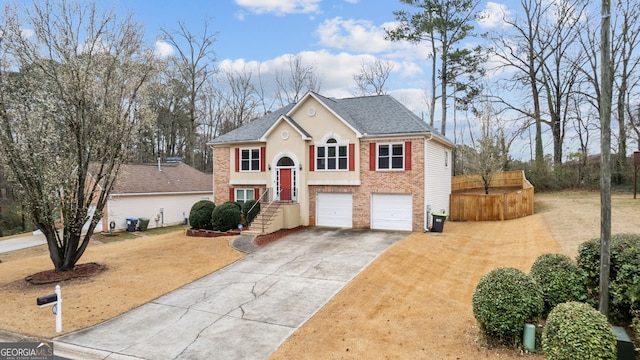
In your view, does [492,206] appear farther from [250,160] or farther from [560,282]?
[560,282]

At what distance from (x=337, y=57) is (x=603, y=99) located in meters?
24.3

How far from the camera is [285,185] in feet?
65.1

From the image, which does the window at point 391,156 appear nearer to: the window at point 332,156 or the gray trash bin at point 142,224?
the window at point 332,156

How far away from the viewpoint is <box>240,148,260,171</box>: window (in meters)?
20.8

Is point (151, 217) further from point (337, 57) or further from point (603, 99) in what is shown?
point (603, 99)

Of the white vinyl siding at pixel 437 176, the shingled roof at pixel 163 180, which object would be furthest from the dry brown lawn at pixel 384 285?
the shingled roof at pixel 163 180

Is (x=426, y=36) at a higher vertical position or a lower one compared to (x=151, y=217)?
higher

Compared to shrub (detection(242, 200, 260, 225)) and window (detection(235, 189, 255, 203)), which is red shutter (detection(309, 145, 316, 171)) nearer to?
shrub (detection(242, 200, 260, 225))

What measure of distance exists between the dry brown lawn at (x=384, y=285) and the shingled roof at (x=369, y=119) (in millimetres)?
5538

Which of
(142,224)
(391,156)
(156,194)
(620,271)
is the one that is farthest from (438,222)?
(156,194)

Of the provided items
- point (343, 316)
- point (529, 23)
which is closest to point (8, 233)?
point (343, 316)

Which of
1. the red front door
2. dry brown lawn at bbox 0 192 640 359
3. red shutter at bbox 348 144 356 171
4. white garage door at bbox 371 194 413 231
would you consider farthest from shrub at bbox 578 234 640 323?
the red front door

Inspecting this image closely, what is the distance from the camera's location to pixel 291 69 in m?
36.9

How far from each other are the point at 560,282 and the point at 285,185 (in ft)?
48.4
